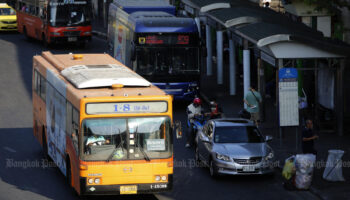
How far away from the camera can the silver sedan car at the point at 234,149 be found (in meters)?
20.8

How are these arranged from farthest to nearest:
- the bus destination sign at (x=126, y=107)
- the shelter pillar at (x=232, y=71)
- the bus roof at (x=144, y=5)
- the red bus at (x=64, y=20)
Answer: the red bus at (x=64, y=20) < the bus roof at (x=144, y=5) < the shelter pillar at (x=232, y=71) < the bus destination sign at (x=126, y=107)

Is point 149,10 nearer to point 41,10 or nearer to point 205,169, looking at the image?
point 41,10

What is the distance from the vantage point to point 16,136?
27641 mm

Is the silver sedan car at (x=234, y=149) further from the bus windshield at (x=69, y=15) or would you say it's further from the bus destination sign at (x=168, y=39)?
the bus windshield at (x=69, y=15)

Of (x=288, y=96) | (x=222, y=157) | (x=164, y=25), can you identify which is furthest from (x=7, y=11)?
(x=222, y=157)

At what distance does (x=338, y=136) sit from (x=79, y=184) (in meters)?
11.3

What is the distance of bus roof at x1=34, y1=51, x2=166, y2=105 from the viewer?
1841 cm

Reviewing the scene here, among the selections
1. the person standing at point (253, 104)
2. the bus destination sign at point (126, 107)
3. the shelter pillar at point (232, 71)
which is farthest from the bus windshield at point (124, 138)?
the shelter pillar at point (232, 71)

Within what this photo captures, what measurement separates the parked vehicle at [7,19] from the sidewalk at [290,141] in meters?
21.4

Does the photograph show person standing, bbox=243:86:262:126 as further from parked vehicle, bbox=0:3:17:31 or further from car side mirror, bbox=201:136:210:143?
parked vehicle, bbox=0:3:17:31

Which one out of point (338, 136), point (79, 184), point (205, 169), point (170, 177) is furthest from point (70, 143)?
point (338, 136)

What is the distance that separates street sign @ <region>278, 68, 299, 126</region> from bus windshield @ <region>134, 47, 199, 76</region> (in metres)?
7.12

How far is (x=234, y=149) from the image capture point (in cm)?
2120

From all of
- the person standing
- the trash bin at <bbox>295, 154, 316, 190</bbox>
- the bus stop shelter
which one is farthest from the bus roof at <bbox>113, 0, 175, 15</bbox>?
the trash bin at <bbox>295, 154, 316, 190</bbox>
